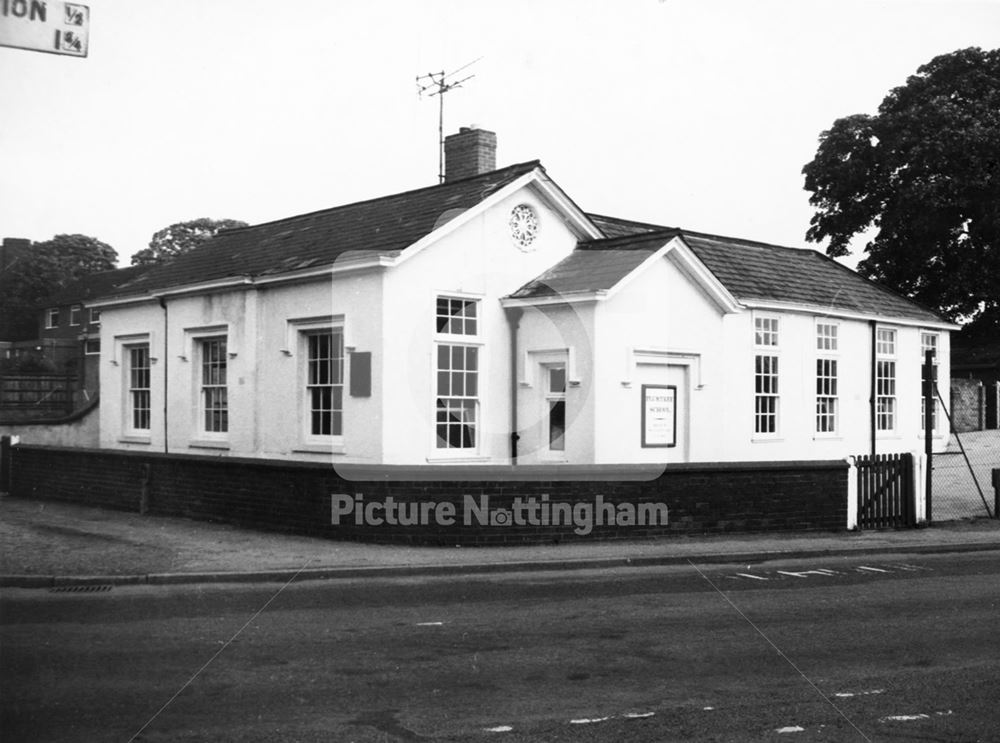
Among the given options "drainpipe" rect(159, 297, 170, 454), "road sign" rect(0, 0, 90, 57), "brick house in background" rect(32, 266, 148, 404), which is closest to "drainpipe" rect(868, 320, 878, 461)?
"drainpipe" rect(159, 297, 170, 454)

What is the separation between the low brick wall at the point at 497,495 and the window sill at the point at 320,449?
208 cm

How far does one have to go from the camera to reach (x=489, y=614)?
10.1 m

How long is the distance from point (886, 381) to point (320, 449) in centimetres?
1532

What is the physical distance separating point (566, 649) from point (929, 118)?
125 feet

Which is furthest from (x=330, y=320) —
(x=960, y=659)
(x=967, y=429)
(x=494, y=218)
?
(x=967, y=429)

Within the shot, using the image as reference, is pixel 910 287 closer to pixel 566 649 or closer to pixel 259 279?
pixel 259 279

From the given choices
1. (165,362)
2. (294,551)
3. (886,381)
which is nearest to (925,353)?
(886,381)

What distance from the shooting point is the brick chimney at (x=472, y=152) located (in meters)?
22.8

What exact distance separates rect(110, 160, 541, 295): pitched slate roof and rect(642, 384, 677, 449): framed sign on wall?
441 centimetres

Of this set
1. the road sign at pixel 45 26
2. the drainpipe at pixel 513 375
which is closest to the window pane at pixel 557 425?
the drainpipe at pixel 513 375

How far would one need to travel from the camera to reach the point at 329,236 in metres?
20.2

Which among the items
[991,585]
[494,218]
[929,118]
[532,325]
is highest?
[929,118]

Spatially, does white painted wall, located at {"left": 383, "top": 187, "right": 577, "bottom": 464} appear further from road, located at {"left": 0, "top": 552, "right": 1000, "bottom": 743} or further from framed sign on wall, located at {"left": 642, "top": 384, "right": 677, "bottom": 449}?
road, located at {"left": 0, "top": 552, "right": 1000, "bottom": 743}

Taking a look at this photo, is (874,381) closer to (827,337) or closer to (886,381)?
(886,381)
